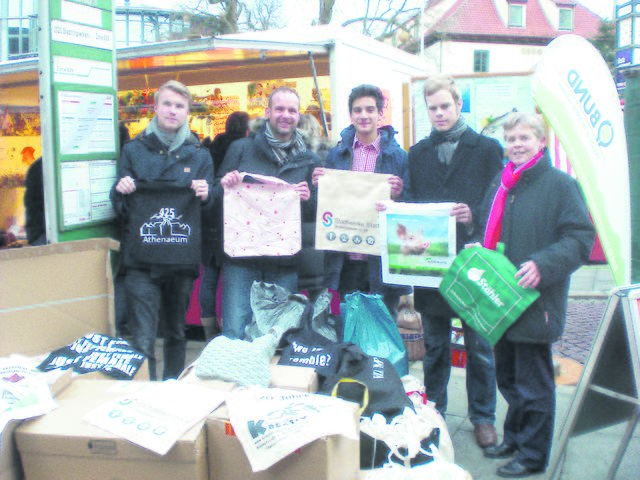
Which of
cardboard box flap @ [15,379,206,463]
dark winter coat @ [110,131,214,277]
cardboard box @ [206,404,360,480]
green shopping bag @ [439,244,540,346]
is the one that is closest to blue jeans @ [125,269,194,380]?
dark winter coat @ [110,131,214,277]

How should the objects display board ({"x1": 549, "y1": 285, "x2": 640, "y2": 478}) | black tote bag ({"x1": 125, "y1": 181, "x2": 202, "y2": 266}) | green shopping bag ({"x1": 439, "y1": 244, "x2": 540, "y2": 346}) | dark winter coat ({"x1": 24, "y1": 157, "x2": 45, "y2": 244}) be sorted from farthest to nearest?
1. dark winter coat ({"x1": 24, "y1": 157, "x2": 45, "y2": 244})
2. black tote bag ({"x1": 125, "y1": 181, "x2": 202, "y2": 266})
3. green shopping bag ({"x1": 439, "y1": 244, "x2": 540, "y2": 346})
4. display board ({"x1": 549, "y1": 285, "x2": 640, "y2": 478})

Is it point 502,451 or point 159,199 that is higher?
point 159,199

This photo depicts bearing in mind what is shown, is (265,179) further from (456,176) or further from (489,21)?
(489,21)

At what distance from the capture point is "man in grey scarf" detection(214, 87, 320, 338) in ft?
12.2

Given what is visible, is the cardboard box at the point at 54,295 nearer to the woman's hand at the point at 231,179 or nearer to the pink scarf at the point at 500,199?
the woman's hand at the point at 231,179

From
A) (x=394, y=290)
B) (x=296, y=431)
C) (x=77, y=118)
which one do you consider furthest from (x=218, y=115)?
(x=296, y=431)

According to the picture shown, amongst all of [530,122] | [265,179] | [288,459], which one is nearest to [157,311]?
[265,179]

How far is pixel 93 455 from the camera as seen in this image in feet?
7.55

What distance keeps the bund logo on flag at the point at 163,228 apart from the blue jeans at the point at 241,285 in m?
0.43

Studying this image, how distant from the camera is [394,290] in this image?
3.81 metres

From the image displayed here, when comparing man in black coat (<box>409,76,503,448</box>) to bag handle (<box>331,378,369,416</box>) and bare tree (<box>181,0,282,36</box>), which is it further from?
bare tree (<box>181,0,282,36</box>)

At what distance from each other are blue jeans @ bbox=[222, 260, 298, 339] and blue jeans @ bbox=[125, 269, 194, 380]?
25 centimetres

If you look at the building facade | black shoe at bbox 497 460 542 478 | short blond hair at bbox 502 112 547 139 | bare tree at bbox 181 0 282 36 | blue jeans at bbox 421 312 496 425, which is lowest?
black shoe at bbox 497 460 542 478

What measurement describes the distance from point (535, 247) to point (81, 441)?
6.84 feet
